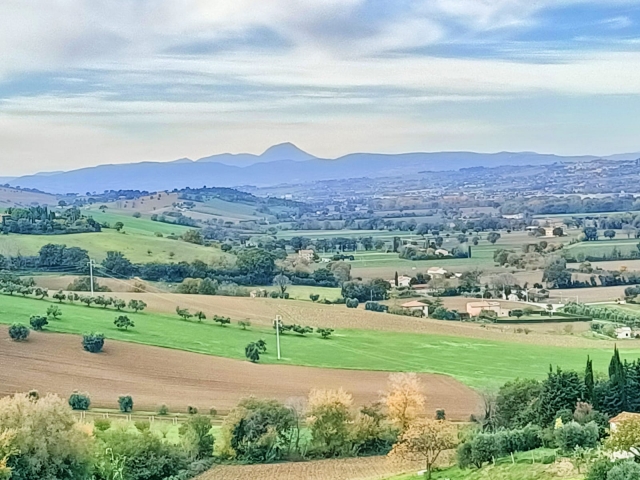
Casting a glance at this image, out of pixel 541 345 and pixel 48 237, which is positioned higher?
pixel 48 237

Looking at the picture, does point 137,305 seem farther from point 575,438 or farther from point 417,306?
point 575,438

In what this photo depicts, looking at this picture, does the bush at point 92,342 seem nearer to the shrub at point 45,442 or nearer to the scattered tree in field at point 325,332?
the scattered tree in field at point 325,332

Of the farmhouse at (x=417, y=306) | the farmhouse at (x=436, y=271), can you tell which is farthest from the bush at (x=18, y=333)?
the farmhouse at (x=436, y=271)

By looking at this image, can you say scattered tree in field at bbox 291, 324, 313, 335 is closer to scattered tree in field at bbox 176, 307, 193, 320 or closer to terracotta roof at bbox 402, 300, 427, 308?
scattered tree in field at bbox 176, 307, 193, 320

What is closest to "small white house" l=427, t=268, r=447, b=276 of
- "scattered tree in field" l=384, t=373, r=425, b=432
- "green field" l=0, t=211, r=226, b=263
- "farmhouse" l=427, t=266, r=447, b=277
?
"farmhouse" l=427, t=266, r=447, b=277

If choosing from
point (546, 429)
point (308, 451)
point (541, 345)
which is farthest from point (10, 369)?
point (541, 345)

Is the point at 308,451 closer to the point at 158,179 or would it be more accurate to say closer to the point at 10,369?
the point at 10,369
